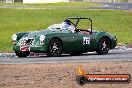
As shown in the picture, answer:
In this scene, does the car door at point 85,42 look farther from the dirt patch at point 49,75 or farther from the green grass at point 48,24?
the green grass at point 48,24

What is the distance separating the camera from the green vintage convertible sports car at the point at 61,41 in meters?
19.8

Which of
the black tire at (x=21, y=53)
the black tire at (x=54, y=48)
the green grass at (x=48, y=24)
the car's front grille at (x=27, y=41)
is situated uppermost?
the car's front grille at (x=27, y=41)

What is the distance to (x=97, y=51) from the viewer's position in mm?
21734

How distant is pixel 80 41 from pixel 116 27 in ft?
56.6

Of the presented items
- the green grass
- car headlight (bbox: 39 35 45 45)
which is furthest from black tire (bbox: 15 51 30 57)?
the green grass

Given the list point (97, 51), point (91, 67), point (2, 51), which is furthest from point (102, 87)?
point (2, 51)

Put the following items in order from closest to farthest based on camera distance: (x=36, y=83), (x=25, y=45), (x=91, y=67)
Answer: (x=36, y=83) → (x=91, y=67) → (x=25, y=45)

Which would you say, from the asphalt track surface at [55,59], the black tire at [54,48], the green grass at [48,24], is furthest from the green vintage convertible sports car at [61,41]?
the green grass at [48,24]

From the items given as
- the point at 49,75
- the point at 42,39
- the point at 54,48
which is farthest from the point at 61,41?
the point at 49,75

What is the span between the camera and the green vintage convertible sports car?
1984cm

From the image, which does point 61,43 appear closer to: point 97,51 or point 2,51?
point 97,51

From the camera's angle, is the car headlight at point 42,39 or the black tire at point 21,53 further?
the black tire at point 21,53

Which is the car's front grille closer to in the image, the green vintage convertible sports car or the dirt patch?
the green vintage convertible sports car

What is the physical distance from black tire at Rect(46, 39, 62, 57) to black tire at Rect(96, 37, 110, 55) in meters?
2.00
